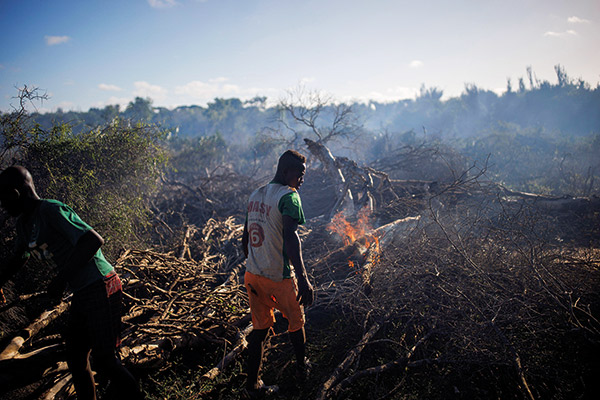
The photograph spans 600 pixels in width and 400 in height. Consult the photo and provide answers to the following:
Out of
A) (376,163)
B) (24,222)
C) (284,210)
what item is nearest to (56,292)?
(24,222)

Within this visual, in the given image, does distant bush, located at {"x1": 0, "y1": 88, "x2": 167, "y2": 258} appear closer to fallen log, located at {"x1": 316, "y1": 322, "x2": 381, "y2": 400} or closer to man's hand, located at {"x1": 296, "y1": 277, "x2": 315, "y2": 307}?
man's hand, located at {"x1": 296, "y1": 277, "x2": 315, "y2": 307}

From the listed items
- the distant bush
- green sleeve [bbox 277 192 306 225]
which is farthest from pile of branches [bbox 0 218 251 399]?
green sleeve [bbox 277 192 306 225]

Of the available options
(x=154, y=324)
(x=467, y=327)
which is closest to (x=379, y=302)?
(x=467, y=327)

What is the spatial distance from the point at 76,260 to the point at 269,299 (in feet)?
4.62

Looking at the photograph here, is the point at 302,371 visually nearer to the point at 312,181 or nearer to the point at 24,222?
the point at 24,222

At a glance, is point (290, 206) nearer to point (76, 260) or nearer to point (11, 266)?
point (76, 260)

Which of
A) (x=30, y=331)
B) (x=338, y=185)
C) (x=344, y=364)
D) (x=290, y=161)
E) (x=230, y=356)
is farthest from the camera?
(x=338, y=185)

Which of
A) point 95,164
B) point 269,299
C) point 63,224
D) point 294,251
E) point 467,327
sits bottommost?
point 467,327

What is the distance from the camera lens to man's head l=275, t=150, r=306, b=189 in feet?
8.05

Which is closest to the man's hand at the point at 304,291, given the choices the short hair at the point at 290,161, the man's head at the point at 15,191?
the short hair at the point at 290,161

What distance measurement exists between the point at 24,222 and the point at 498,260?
514 cm

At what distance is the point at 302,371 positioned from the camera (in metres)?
2.84

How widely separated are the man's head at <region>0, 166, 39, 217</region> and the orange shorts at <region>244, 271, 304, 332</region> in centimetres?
160

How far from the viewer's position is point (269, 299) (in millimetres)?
2494
